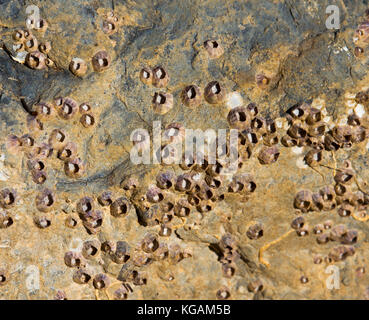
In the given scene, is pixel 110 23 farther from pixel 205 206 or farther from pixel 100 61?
pixel 205 206

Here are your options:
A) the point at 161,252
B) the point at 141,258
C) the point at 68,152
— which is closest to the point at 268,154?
the point at 161,252

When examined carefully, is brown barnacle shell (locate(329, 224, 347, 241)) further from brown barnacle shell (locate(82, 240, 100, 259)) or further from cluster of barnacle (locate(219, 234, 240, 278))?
brown barnacle shell (locate(82, 240, 100, 259))

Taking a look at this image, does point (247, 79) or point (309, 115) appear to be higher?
point (247, 79)

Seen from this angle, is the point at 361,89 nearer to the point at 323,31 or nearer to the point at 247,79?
the point at 323,31

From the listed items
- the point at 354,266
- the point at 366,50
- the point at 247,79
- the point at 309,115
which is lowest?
the point at 354,266
